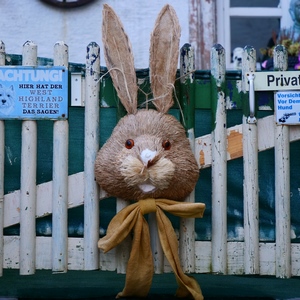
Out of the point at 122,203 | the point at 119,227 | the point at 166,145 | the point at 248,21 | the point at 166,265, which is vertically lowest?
the point at 166,265

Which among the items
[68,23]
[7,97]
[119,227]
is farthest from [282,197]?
[68,23]

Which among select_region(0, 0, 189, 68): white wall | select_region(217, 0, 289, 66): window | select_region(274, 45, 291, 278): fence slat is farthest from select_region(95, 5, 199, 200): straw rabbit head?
select_region(217, 0, 289, 66): window

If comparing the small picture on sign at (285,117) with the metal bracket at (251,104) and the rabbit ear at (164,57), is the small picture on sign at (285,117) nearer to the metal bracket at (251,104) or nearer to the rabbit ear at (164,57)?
the metal bracket at (251,104)

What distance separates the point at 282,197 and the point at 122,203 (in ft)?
2.68

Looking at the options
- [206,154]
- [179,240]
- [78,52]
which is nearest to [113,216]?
[179,240]

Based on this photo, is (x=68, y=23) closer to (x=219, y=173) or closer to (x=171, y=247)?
(x=219, y=173)

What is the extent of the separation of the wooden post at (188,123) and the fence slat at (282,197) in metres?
0.43

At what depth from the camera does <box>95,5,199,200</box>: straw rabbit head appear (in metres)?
3.02

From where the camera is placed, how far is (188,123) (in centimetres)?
324

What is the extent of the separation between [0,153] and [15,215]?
328mm

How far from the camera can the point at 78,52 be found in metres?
4.82

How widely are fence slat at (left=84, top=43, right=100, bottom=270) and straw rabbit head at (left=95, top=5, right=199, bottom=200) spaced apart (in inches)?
3.1

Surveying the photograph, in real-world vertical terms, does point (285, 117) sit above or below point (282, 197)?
above

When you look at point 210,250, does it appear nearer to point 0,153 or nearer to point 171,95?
point 171,95
